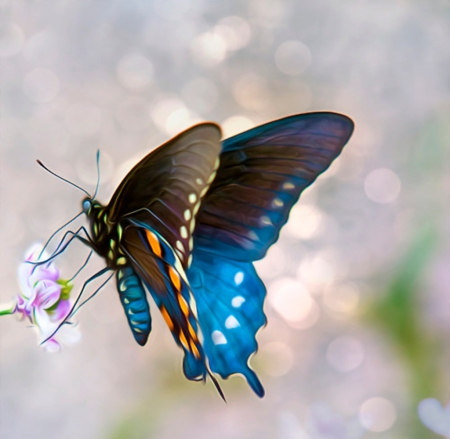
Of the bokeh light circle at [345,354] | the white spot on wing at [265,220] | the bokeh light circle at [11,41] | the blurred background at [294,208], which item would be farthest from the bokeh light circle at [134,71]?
the bokeh light circle at [345,354]

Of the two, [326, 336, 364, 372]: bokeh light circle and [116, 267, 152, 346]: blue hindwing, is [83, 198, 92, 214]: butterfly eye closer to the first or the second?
[116, 267, 152, 346]: blue hindwing

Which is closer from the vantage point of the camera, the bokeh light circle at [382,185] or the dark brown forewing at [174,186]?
the dark brown forewing at [174,186]

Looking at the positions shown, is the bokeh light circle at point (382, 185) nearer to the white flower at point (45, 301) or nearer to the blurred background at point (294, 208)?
Result: the blurred background at point (294, 208)

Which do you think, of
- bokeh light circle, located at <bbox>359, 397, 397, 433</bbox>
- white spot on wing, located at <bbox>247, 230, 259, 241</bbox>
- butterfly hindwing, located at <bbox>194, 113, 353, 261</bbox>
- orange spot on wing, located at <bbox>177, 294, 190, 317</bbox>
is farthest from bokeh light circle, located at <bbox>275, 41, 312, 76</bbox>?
bokeh light circle, located at <bbox>359, 397, 397, 433</bbox>

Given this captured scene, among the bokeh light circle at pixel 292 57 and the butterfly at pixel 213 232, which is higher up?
the bokeh light circle at pixel 292 57

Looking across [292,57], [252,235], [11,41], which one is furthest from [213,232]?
[11,41]

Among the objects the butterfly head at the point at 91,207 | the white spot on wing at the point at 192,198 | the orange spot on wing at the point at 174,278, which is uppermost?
the white spot on wing at the point at 192,198

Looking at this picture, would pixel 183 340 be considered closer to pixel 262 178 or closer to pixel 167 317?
pixel 167 317

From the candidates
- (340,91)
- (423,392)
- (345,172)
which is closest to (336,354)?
(423,392)

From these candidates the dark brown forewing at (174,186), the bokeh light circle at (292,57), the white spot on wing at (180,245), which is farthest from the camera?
the bokeh light circle at (292,57)
